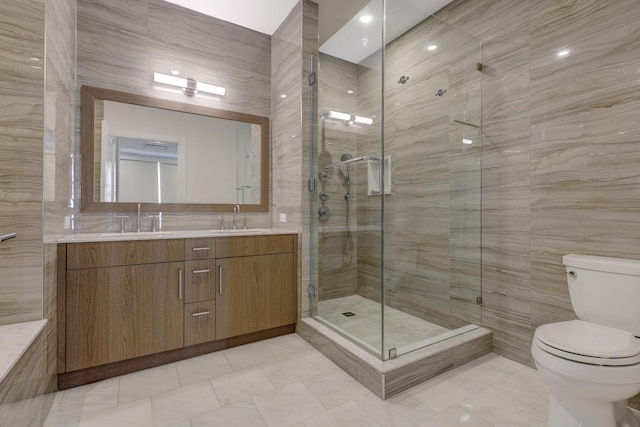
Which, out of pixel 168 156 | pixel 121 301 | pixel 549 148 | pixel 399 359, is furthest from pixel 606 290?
pixel 168 156

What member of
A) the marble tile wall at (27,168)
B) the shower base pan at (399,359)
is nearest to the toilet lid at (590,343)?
the shower base pan at (399,359)

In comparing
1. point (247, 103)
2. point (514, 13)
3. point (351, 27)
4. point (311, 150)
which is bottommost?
point (311, 150)

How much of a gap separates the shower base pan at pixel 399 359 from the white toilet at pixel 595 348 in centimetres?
59

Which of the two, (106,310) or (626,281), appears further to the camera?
(106,310)

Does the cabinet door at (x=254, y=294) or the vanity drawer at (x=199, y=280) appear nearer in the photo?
the vanity drawer at (x=199, y=280)

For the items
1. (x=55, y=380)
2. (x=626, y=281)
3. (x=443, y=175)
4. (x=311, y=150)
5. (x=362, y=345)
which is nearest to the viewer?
(x=626, y=281)

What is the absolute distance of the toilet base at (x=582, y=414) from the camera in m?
1.23

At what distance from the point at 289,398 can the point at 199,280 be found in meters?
0.98

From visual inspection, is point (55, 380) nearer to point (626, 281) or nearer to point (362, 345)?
point (362, 345)

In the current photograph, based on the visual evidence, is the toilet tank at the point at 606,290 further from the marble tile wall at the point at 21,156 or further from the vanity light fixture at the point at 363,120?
the marble tile wall at the point at 21,156

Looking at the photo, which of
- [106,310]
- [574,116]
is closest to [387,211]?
[574,116]

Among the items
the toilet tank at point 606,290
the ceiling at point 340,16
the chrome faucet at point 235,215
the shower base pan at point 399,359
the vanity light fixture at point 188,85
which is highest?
the ceiling at point 340,16

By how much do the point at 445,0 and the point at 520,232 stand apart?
1933mm

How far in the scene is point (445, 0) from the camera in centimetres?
242
